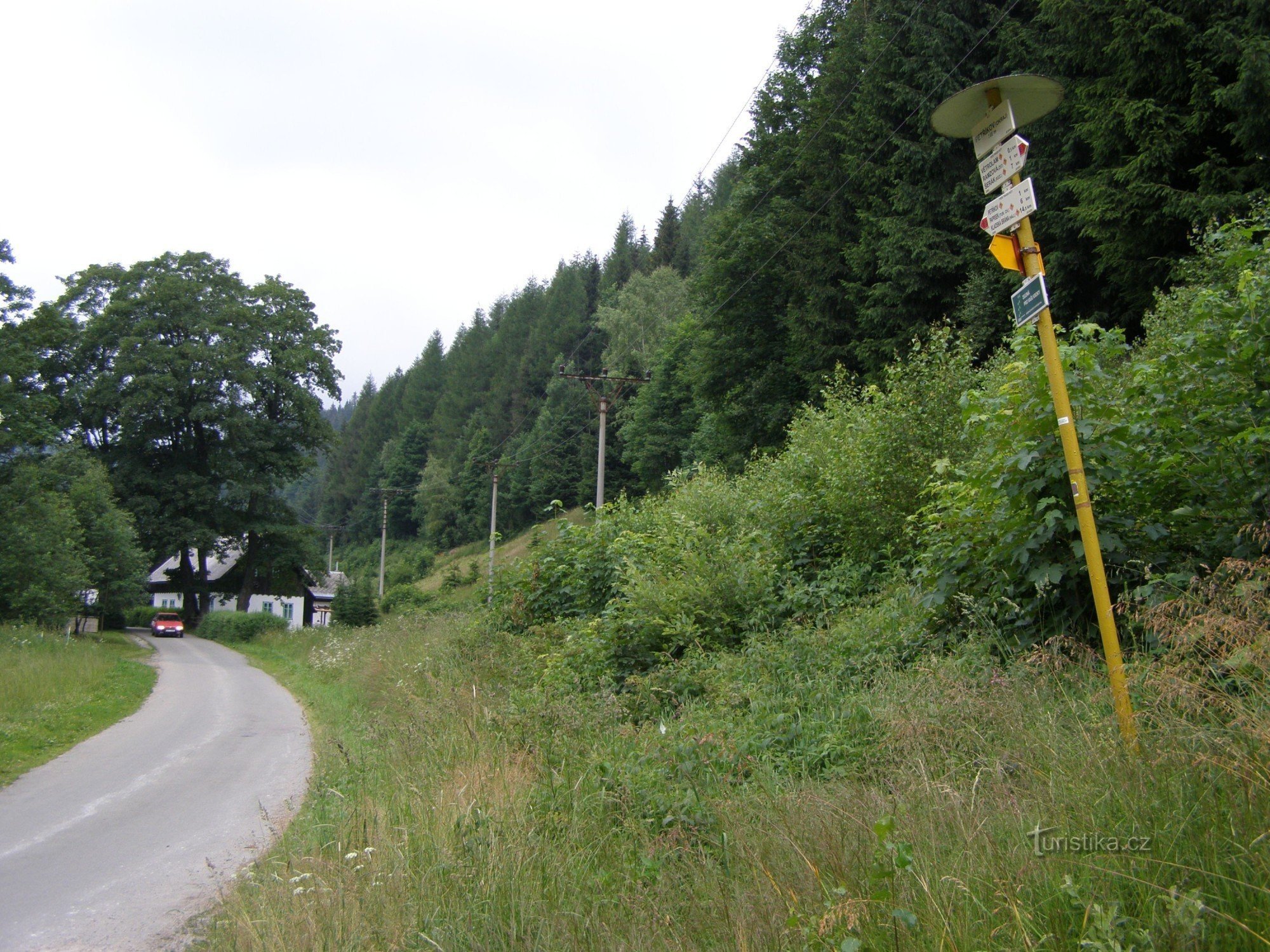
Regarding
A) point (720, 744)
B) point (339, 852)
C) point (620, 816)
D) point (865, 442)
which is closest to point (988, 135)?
point (720, 744)

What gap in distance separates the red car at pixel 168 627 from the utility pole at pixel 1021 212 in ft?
158

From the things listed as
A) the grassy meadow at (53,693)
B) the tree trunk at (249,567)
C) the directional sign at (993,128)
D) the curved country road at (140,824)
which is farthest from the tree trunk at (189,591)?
the directional sign at (993,128)

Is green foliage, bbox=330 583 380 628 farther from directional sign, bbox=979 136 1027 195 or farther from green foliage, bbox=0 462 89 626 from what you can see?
directional sign, bbox=979 136 1027 195

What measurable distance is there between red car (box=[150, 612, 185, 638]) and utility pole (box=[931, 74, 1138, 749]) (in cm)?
4822

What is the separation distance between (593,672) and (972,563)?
439cm

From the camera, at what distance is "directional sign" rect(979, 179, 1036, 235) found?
4195 millimetres

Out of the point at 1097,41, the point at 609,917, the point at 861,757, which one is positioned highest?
the point at 1097,41

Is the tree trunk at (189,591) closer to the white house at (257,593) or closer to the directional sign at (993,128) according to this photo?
the white house at (257,593)

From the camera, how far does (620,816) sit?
16.2 ft

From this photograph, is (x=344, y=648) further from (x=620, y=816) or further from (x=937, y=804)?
(x=937, y=804)

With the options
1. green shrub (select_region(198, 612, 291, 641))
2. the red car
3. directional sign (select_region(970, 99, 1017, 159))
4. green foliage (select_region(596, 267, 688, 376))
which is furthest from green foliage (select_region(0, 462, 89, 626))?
green foliage (select_region(596, 267, 688, 376))

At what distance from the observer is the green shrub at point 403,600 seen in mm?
39159

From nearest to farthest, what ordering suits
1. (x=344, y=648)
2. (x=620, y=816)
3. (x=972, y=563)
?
(x=620, y=816) < (x=972, y=563) < (x=344, y=648)

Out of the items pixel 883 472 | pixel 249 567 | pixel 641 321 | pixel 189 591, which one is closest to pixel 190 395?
pixel 249 567
